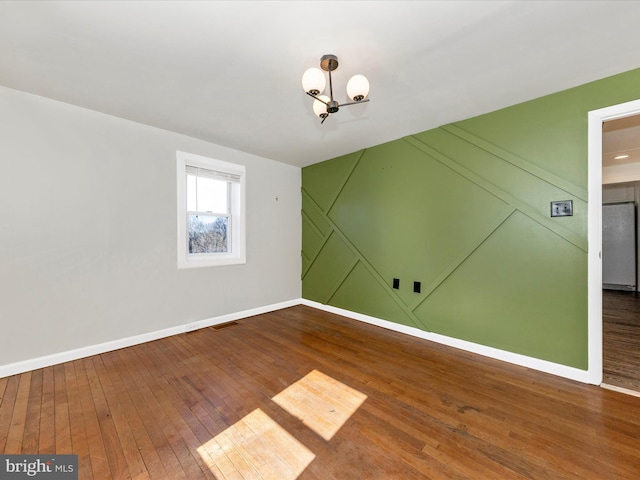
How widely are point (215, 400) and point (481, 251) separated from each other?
2784 millimetres

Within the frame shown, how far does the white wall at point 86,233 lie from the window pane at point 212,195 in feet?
1.26

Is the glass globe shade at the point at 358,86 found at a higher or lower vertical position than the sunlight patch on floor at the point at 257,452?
higher

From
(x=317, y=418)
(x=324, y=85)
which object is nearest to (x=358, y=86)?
(x=324, y=85)

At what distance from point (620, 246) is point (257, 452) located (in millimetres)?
7510

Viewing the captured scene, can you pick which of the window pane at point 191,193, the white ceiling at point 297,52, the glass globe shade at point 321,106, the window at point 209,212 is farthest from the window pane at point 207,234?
the glass globe shade at point 321,106

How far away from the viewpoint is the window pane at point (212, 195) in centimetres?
349

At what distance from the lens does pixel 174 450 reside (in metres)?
1.44

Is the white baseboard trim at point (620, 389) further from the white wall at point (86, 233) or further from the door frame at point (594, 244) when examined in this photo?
the white wall at point (86, 233)

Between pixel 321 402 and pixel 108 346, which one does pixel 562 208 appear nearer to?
pixel 321 402

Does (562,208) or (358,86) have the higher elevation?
(358,86)

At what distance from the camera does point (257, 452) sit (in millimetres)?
1428

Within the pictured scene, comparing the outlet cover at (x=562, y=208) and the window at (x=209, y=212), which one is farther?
the window at (x=209, y=212)

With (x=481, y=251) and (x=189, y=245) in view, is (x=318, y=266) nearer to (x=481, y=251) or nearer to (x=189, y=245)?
A: (x=189, y=245)

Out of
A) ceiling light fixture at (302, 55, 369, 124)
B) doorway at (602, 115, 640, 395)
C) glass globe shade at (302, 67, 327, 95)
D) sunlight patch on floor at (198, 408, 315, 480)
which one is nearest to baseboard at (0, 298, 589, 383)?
doorway at (602, 115, 640, 395)
